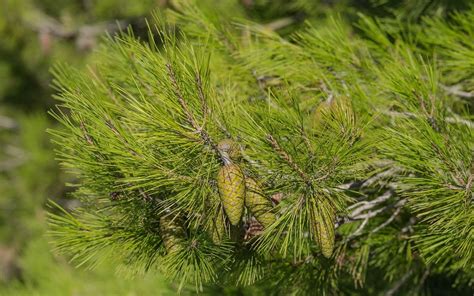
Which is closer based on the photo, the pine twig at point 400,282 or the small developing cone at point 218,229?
the small developing cone at point 218,229

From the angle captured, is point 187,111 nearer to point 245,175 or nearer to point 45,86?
point 245,175

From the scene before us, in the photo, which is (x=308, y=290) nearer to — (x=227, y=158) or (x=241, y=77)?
(x=227, y=158)

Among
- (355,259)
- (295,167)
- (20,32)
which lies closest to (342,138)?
(295,167)

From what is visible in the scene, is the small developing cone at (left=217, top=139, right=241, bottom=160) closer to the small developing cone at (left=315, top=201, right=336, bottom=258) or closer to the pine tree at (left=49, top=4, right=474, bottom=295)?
the pine tree at (left=49, top=4, right=474, bottom=295)

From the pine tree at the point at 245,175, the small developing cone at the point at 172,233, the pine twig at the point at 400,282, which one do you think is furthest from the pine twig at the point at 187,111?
the pine twig at the point at 400,282

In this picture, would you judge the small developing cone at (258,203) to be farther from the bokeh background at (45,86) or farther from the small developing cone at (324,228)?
the bokeh background at (45,86)

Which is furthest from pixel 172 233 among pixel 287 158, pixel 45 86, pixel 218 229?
pixel 45 86
